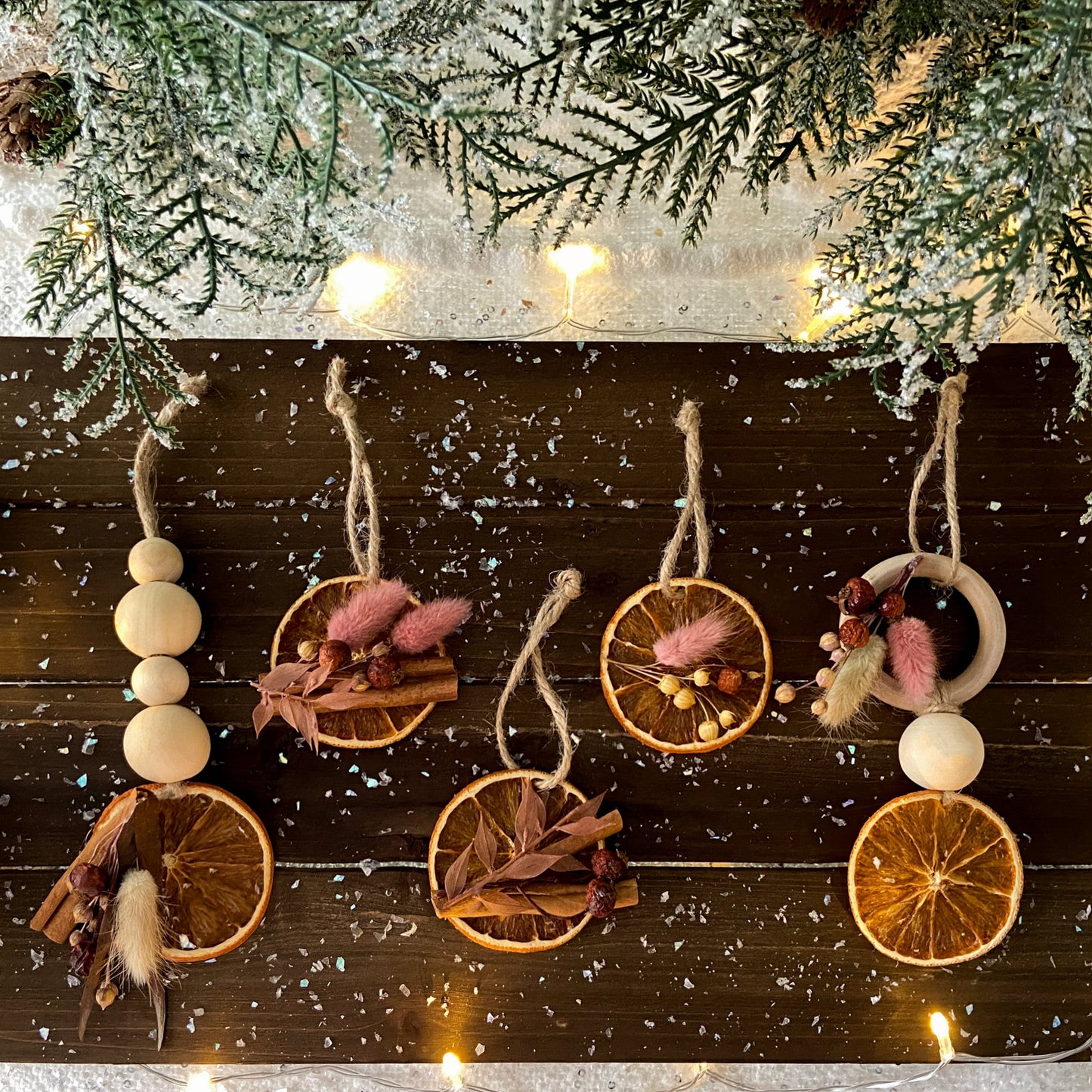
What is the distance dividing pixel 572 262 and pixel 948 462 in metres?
0.58

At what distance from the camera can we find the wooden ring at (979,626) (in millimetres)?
1165

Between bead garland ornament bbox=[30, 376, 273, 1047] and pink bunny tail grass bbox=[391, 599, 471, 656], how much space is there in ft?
0.90

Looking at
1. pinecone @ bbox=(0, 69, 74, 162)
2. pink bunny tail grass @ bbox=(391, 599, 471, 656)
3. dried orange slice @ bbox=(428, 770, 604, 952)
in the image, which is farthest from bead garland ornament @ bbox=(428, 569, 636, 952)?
pinecone @ bbox=(0, 69, 74, 162)

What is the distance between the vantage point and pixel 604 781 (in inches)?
47.2

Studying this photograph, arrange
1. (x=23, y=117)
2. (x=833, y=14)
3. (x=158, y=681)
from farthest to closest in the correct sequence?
(x=158, y=681) < (x=23, y=117) < (x=833, y=14)

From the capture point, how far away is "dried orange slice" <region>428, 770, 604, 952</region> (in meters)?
1.15

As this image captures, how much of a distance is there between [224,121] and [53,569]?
72 centimetres

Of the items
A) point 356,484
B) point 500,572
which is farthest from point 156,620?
point 500,572

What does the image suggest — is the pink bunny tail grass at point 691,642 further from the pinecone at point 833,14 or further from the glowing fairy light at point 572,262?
the pinecone at point 833,14

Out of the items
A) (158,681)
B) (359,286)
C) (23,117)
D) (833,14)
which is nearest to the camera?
(833,14)

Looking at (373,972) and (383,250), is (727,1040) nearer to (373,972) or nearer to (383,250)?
(373,972)

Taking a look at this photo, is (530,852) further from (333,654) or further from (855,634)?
(855,634)

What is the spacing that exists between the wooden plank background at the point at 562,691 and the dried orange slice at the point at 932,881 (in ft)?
0.11

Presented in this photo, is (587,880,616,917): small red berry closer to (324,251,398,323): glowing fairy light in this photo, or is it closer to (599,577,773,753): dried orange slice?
(599,577,773,753): dried orange slice
